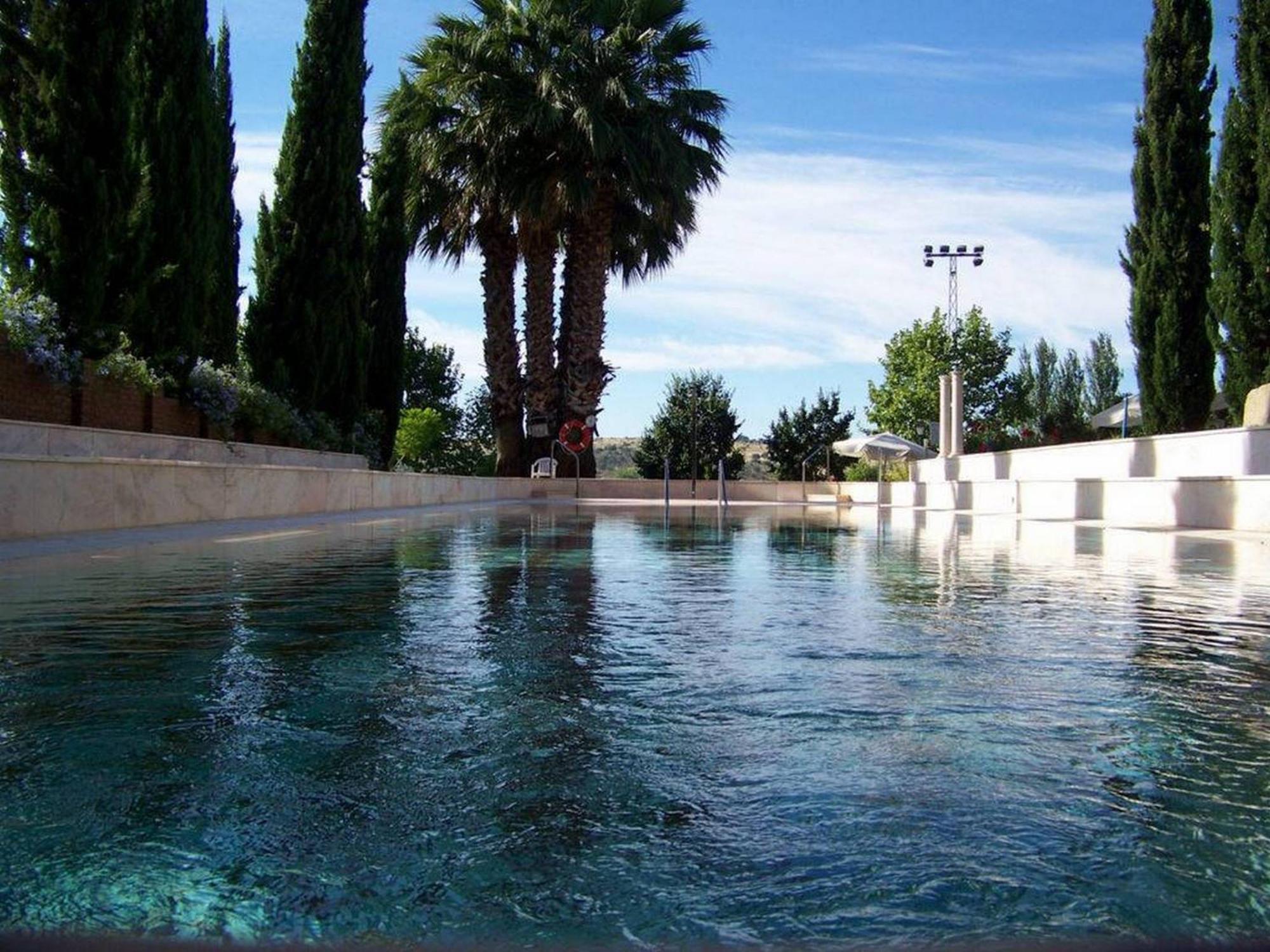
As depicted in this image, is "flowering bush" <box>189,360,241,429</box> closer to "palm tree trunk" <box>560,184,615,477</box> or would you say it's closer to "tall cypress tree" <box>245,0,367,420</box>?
"tall cypress tree" <box>245,0,367,420</box>

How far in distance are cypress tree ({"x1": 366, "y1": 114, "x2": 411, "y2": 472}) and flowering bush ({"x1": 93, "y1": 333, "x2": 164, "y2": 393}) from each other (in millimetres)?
13567

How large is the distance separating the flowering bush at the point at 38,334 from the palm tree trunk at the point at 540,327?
2036 cm

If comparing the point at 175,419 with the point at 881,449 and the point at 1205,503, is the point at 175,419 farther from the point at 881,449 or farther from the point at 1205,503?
the point at 881,449

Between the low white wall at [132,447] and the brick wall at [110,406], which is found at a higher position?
the brick wall at [110,406]

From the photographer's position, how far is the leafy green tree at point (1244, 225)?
16.3 meters

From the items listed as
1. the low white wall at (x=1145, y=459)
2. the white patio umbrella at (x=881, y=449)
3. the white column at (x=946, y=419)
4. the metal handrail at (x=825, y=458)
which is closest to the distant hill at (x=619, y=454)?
the metal handrail at (x=825, y=458)

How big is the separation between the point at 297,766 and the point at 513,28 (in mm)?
31421

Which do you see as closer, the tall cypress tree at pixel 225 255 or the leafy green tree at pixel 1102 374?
the tall cypress tree at pixel 225 255

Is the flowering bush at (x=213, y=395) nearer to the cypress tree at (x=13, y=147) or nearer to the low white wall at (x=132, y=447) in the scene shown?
the low white wall at (x=132, y=447)

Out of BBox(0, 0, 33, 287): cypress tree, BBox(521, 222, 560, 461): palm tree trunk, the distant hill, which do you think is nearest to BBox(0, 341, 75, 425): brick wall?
BBox(0, 0, 33, 287): cypress tree

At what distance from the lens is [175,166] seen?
16109 mm

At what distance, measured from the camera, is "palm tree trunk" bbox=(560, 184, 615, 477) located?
31656 millimetres

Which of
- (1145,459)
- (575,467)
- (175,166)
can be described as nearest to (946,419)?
(575,467)

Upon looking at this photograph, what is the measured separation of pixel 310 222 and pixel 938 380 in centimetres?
4056
